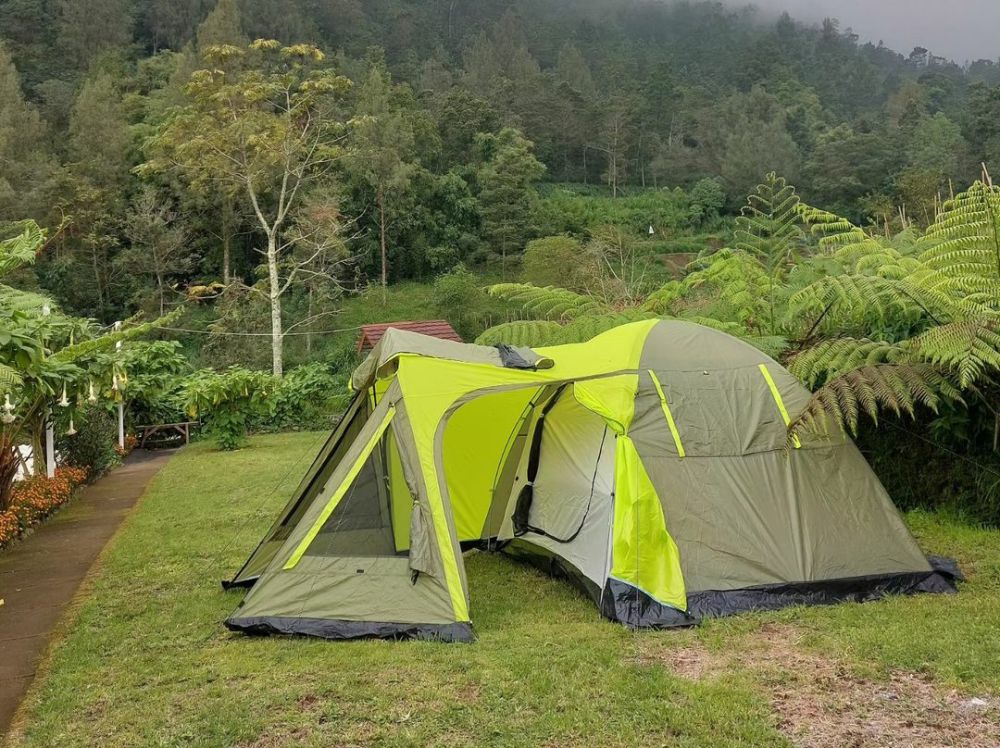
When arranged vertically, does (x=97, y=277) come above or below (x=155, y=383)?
above

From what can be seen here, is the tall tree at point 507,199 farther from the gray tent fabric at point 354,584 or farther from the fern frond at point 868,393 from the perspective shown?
the gray tent fabric at point 354,584

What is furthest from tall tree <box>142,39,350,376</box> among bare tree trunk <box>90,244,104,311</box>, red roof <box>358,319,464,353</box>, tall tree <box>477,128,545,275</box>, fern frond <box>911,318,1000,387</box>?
fern frond <box>911,318,1000,387</box>

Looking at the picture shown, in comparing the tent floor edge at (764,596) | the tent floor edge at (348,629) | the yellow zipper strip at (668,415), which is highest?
the yellow zipper strip at (668,415)

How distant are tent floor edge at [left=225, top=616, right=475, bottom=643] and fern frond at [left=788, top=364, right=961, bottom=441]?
7.95 feet

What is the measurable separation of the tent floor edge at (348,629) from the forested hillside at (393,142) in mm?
13002

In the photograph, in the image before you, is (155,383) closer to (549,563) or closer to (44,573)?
(44,573)

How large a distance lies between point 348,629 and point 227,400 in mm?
13626

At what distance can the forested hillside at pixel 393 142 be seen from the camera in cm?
3325

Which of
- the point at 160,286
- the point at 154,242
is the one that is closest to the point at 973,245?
the point at 160,286

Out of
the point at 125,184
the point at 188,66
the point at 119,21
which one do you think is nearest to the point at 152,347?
Result: the point at 125,184

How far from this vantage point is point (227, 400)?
1780 cm

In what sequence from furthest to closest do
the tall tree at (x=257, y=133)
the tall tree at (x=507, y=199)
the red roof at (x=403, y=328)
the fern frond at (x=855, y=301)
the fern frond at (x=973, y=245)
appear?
the tall tree at (x=507, y=199) < the tall tree at (x=257, y=133) < the red roof at (x=403, y=328) < the fern frond at (x=855, y=301) < the fern frond at (x=973, y=245)

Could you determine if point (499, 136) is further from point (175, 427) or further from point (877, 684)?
point (877, 684)

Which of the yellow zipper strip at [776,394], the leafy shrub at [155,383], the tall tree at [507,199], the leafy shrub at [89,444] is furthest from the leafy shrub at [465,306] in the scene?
the yellow zipper strip at [776,394]
